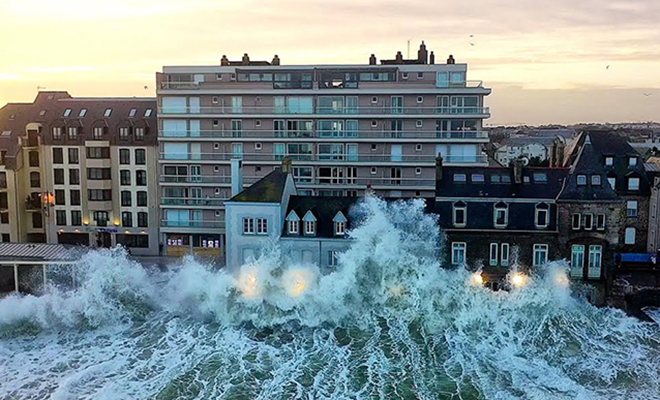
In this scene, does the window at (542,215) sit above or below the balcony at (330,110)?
below

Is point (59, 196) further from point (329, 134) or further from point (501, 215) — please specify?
point (501, 215)

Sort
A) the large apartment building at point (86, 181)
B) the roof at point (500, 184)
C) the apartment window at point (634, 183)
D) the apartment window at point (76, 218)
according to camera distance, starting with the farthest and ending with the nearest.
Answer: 1. the apartment window at point (76, 218)
2. the large apartment building at point (86, 181)
3. the apartment window at point (634, 183)
4. the roof at point (500, 184)

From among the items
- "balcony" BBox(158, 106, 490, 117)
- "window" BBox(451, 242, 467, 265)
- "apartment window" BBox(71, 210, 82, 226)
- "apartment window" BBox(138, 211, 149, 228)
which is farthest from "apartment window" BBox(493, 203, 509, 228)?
"apartment window" BBox(71, 210, 82, 226)

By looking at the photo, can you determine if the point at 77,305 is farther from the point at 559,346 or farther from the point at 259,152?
the point at 559,346

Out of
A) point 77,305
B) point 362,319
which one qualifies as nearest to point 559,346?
point 362,319

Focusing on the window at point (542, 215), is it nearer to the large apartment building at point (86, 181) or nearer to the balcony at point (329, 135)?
the balcony at point (329, 135)

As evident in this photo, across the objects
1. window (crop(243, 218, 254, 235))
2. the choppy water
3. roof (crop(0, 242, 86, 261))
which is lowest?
the choppy water

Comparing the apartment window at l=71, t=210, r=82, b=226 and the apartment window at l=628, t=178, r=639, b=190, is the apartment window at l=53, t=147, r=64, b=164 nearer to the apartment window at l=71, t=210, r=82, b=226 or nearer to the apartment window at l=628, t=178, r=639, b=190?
the apartment window at l=71, t=210, r=82, b=226

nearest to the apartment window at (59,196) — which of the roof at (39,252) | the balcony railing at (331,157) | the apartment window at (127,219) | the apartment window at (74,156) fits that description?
the apartment window at (74,156)
